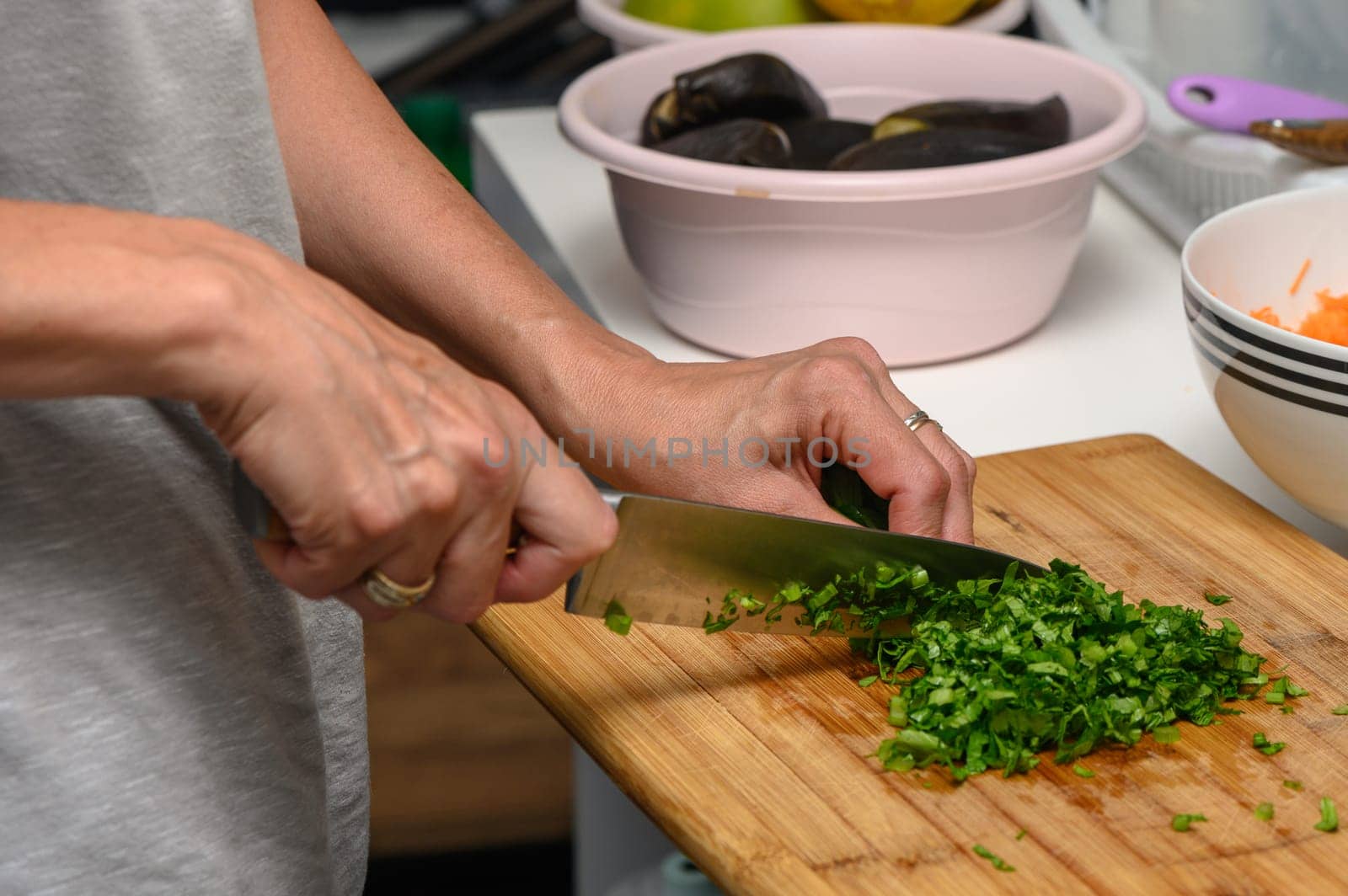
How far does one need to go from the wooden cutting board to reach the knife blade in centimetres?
5

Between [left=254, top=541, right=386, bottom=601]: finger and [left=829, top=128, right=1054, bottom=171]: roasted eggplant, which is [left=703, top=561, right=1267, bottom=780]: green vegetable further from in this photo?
[left=829, top=128, right=1054, bottom=171]: roasted eggplant

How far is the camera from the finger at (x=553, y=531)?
2.20 feet

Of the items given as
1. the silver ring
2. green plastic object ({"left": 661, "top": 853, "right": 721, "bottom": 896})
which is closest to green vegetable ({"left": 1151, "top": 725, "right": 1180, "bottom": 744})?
the silver ring

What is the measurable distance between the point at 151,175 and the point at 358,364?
217 mm

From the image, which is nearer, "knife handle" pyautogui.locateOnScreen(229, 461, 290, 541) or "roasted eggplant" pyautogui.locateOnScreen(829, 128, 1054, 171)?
"knife handle" pyautogui.locateOnScreen(229, 461, 290, 541)

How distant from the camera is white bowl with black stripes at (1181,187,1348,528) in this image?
2.86 feet

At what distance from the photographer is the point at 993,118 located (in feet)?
4.11

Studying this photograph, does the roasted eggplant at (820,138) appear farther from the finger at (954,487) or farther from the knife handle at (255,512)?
the knife handle at (255,512)

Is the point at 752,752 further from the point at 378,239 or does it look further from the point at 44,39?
the point at 44,39

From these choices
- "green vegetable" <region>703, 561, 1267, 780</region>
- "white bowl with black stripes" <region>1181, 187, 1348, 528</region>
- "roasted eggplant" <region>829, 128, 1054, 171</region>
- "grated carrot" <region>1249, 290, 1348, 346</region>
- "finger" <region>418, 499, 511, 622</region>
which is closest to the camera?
"finger" <region>418, 499, 511, 622</region>

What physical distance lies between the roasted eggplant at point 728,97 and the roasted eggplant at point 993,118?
92 millimetres

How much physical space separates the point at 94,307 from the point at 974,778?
504 millimetres

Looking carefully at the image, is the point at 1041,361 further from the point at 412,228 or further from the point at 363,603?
the point at 363,603

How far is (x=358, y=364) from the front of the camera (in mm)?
597
